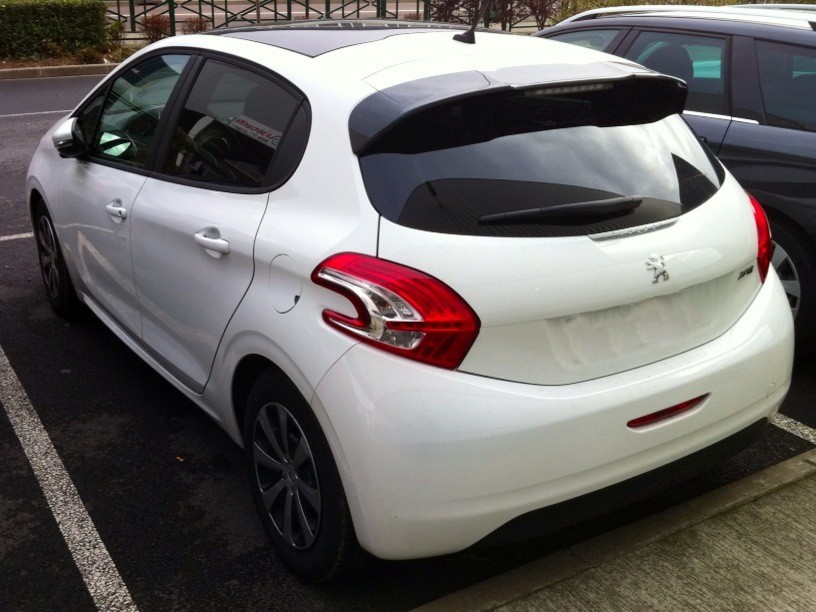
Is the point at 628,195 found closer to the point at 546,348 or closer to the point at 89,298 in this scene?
the point at 546,348

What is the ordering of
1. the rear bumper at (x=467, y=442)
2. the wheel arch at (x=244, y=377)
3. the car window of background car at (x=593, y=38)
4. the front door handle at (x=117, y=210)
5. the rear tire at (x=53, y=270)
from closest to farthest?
the rear bumper at (x=467, y=442)
the wheel arch at (x=244, y=377)
the front door handle at (x=117, y=210)
the rear tire at (x=53, y=270)
the car window of background car at (x=593, y=38)

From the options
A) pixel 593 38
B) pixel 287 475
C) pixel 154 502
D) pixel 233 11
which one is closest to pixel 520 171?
pixel 287 475

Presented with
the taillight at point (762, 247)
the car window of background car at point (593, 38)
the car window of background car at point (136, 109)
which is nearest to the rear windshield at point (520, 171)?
the taillight at point (762, 247)

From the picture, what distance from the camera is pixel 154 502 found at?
12.0ft

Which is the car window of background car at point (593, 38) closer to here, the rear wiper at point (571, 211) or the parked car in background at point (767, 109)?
the parked car in background at point (767, 109)

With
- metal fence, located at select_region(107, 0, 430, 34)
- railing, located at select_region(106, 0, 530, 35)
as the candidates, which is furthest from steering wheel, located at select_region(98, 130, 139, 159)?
railing, located at select_region(106, 0, 530, 35)

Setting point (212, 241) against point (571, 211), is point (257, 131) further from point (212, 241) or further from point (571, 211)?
point (571, 211)

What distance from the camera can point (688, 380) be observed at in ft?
9.33

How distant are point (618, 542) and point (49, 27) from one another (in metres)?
15.7

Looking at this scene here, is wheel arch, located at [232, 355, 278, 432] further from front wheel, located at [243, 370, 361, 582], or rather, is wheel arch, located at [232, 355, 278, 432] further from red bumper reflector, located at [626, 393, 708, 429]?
red bumper reflector, located at [626, 393, 708, 429]

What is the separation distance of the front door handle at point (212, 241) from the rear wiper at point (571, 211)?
0.99m

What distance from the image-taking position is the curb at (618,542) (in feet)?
9.74

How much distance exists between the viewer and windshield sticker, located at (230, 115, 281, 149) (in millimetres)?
3232

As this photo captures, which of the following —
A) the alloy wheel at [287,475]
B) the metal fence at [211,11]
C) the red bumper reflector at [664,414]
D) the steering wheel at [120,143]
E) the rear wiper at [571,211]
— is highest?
the rear wiper at [571,211]
